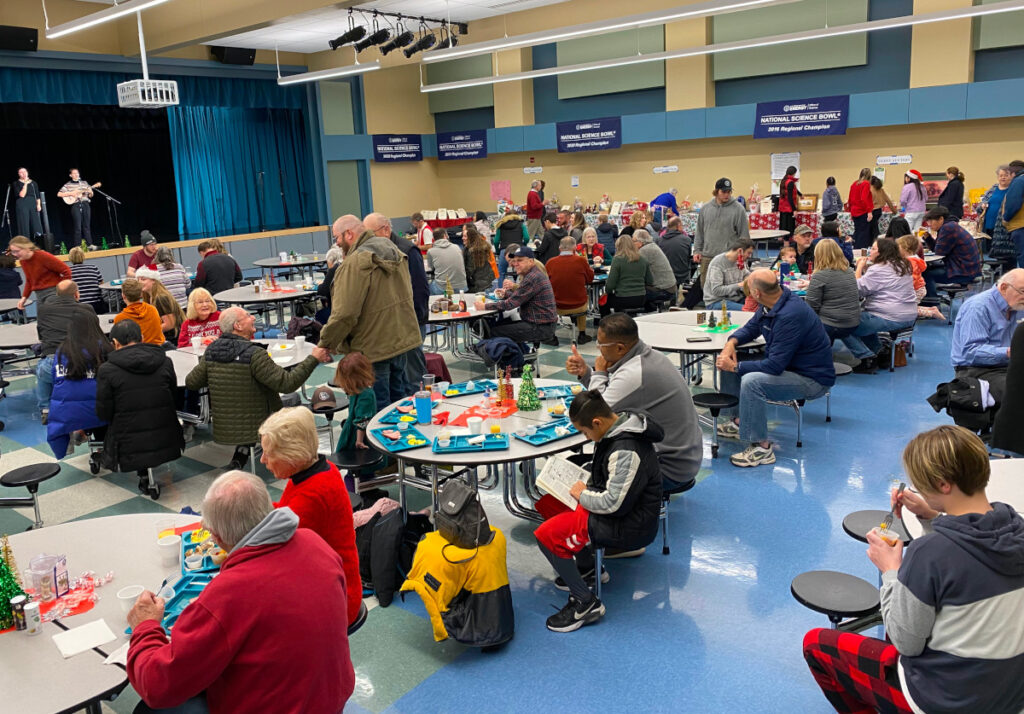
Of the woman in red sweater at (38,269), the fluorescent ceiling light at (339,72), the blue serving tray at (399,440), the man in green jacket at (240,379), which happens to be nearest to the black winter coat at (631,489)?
the blue serving tray at (399,440)

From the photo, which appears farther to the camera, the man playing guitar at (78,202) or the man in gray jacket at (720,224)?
the man playing guitar at (78,202)

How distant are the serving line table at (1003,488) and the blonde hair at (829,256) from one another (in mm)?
3518

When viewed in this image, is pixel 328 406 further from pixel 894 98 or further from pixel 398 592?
pixel 894 98

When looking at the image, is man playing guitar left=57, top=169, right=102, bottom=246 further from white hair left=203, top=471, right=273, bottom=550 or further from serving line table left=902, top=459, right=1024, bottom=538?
serving line table left=902, top=459, right=1024, bottom=538

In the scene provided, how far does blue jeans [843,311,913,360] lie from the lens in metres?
7.12

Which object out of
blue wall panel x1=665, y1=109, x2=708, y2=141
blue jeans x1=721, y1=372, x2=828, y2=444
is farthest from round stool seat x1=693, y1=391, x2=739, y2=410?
blue wall panel x1=665, y1=109, x2=708, y2=141

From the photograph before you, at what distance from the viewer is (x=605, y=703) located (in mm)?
3104

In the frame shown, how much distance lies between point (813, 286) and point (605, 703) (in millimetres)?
4670

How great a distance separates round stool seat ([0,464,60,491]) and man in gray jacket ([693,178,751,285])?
6.77 meters

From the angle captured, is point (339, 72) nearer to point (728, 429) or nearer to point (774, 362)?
point (728, 429)

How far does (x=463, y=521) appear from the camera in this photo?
3504 millimetres

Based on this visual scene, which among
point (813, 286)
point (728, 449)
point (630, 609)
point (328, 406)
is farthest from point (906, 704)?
point (813, 286)

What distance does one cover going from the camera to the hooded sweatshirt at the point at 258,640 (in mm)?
1992

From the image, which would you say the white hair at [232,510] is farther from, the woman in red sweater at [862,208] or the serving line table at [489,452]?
the woman in red sweater at [862,208]
